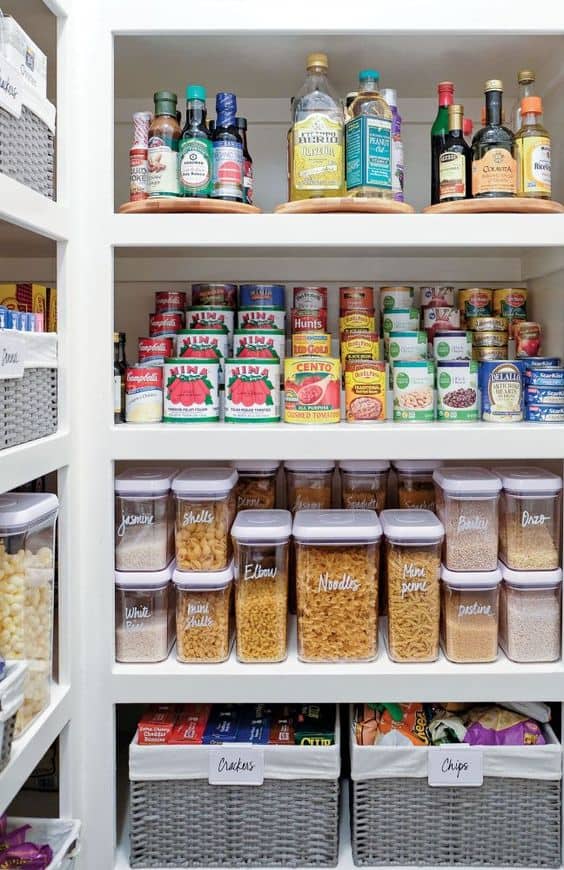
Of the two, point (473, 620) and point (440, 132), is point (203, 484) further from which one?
point (440, 132)

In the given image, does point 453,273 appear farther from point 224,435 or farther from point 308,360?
point 224,435

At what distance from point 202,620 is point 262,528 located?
21cm

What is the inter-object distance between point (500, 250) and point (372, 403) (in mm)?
490

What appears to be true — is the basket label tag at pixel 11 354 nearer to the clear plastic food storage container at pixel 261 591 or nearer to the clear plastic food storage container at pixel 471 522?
the clear plastic food storage container at pixel 261 591

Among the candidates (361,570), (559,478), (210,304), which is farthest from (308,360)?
(559,478)

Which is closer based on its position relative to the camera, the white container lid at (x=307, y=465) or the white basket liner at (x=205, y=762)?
the white basket liner at (x=205, y=762)

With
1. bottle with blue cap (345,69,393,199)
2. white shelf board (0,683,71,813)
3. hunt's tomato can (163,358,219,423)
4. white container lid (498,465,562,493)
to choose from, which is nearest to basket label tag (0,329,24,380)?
hunt's tomato can (163,358,219,423)

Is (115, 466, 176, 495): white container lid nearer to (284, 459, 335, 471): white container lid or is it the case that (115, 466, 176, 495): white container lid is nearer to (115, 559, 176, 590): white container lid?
(115, 559, 176, 590): white container lid

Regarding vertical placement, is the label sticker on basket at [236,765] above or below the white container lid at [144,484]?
below

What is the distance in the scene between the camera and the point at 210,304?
4.99 ft

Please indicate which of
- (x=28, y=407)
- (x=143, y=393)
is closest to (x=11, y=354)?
(x=28, y=407)

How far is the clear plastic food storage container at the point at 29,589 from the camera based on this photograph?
1104 millimetres

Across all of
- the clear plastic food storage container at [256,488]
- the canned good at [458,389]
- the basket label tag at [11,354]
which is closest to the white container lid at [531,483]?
the canned good at [458,389]

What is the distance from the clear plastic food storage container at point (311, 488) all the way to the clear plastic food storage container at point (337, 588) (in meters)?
0.17
